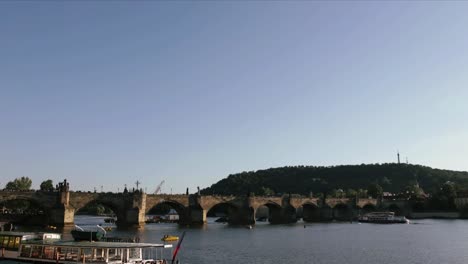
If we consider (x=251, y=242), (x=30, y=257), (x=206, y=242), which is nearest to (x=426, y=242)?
(x=251, y=242)

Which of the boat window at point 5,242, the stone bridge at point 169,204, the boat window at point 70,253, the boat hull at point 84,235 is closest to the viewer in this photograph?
the boat window at point 70,253

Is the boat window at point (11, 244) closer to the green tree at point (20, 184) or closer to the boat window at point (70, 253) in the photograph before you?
the boat window at point (70, 253)

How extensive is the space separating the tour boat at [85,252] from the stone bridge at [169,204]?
5868 cm

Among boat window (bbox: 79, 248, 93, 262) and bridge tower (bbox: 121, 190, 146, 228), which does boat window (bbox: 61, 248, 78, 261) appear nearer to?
boat window (bbox: 79, 248, 93, 262)

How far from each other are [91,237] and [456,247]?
61.2 meters

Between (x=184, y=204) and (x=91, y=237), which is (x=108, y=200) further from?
(x=91, y=237)

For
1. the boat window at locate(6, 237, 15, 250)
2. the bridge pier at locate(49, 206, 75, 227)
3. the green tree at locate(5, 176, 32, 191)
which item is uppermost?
the green tree at locate(5, 176, 32, 191)

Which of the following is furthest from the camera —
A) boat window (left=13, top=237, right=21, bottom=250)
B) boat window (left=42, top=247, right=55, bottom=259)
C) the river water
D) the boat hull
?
the river water

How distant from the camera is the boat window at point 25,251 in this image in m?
49.2

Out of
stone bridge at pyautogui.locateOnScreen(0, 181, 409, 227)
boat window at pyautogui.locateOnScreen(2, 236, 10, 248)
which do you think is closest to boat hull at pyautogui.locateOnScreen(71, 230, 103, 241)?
boat window at pyautogui.locateOnScreen(2, 236, 10, 248)

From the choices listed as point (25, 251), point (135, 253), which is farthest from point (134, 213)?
point (135, 253)

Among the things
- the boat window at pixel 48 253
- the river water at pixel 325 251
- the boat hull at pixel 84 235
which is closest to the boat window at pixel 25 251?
the boat window at pixel 48 253

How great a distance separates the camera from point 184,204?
135 meters

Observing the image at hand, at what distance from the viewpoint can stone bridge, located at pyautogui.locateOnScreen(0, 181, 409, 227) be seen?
106 metres
